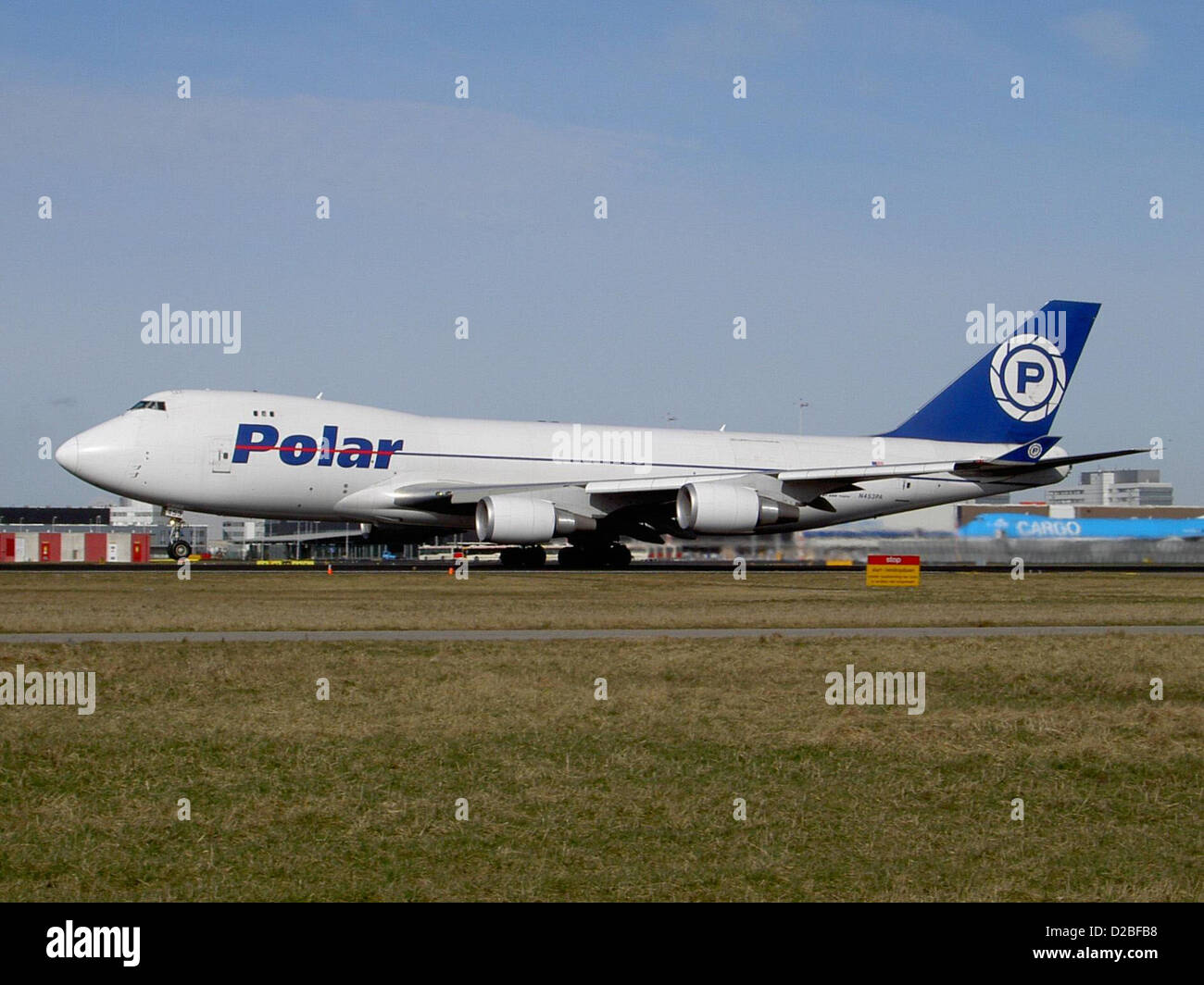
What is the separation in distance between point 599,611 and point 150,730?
16263mm

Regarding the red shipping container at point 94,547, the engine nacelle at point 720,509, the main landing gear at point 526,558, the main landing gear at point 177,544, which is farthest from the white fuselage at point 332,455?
the red shipping container at point 94,547

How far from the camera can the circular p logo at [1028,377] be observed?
5712cm

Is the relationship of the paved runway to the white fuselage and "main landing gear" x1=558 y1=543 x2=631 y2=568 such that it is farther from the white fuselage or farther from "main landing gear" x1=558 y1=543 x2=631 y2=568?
"main landing gear" x1=558 y1=543 x2=631 y2=568

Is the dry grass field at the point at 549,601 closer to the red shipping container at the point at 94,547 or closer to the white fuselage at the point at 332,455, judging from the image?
the white fuselage at the point at 332,455

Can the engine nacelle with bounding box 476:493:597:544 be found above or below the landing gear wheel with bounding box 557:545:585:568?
above

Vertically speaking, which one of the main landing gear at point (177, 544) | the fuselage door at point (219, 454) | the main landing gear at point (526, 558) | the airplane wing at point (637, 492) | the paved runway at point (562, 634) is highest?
the fuselage door at point (219, 454)

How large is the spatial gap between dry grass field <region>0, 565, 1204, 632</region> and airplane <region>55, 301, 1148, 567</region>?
8.55 feet

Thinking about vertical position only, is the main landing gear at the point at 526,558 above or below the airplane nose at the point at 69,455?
below

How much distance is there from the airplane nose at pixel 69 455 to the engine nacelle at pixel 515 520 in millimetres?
13401

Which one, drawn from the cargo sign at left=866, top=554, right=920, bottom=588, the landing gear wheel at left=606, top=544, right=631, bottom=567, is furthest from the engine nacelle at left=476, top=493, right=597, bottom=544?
the cargo sign at left=866, top=554, right=920, bottom=588

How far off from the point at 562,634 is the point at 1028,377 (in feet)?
130

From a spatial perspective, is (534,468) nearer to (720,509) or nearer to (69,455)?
(720,509)

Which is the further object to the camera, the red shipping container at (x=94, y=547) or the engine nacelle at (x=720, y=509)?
the red shipping container at (x=94, y=547)

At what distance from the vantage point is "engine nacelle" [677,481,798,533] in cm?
4547
